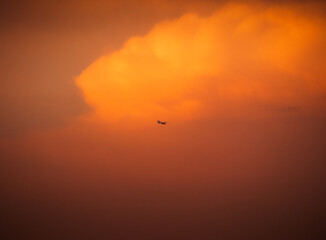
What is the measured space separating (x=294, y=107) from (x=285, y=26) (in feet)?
2.40

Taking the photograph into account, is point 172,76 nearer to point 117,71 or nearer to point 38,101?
point 117,71

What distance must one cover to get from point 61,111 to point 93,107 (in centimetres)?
29

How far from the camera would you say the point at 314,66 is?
10.2 ft

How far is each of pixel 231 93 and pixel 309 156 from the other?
35.0 inches

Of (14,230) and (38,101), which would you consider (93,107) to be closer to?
(38,101)

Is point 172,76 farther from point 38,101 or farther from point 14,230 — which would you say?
point 14,230

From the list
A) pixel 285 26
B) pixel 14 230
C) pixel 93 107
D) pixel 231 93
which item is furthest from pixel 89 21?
pixel 14 230

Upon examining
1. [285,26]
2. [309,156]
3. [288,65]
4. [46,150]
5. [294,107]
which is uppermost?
[285,26]

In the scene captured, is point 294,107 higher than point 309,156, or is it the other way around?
point 294,107

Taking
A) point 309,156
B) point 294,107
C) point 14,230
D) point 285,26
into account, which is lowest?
point 14,230

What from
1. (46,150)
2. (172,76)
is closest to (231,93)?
(172,76)

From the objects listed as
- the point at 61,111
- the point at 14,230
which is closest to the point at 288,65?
the point at 61,111

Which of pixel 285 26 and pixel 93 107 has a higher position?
pixel 285 26

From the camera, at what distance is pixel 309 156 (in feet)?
10.1
